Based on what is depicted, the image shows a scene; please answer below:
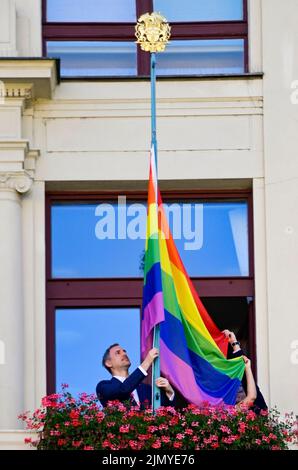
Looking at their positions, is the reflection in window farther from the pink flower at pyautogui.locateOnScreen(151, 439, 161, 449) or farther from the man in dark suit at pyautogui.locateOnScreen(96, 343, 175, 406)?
the pink flower at pyautogui.locateOnScreen(151, 439, 161, 449)

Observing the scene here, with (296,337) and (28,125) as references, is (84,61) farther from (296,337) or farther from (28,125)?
(296,337)

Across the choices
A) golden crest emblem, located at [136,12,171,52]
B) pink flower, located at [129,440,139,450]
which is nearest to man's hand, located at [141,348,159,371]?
pink flower, located at [129,440,139,450]

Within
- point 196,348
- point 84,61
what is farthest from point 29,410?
point 84,61

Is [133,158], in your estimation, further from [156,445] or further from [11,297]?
[156,445]

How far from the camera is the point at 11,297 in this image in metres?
23.3

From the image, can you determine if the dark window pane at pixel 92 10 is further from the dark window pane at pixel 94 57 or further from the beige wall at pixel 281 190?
the beige wall at pixel 281 190

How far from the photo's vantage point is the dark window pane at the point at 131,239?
947 inches

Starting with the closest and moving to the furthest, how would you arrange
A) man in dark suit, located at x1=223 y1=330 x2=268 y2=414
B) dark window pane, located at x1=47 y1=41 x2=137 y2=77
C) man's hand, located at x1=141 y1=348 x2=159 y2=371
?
man's hand, located at x1=141 y1=348 x2=159 y2=371 → man in dark suit, located at x1=223 y1=330 x2=268 y2=414 → dark window pane, located at x1=47 y1=41 x2=137 y2=77

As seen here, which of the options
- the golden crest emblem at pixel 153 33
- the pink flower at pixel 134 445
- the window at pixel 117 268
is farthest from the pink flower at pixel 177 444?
the golden crest emblem at pixel 153 33

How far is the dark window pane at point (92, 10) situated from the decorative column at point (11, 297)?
78.1 inches

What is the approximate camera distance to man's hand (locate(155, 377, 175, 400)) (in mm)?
22234

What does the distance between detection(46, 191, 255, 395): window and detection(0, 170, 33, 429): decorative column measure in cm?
52

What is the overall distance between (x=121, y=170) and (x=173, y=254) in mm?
1461
